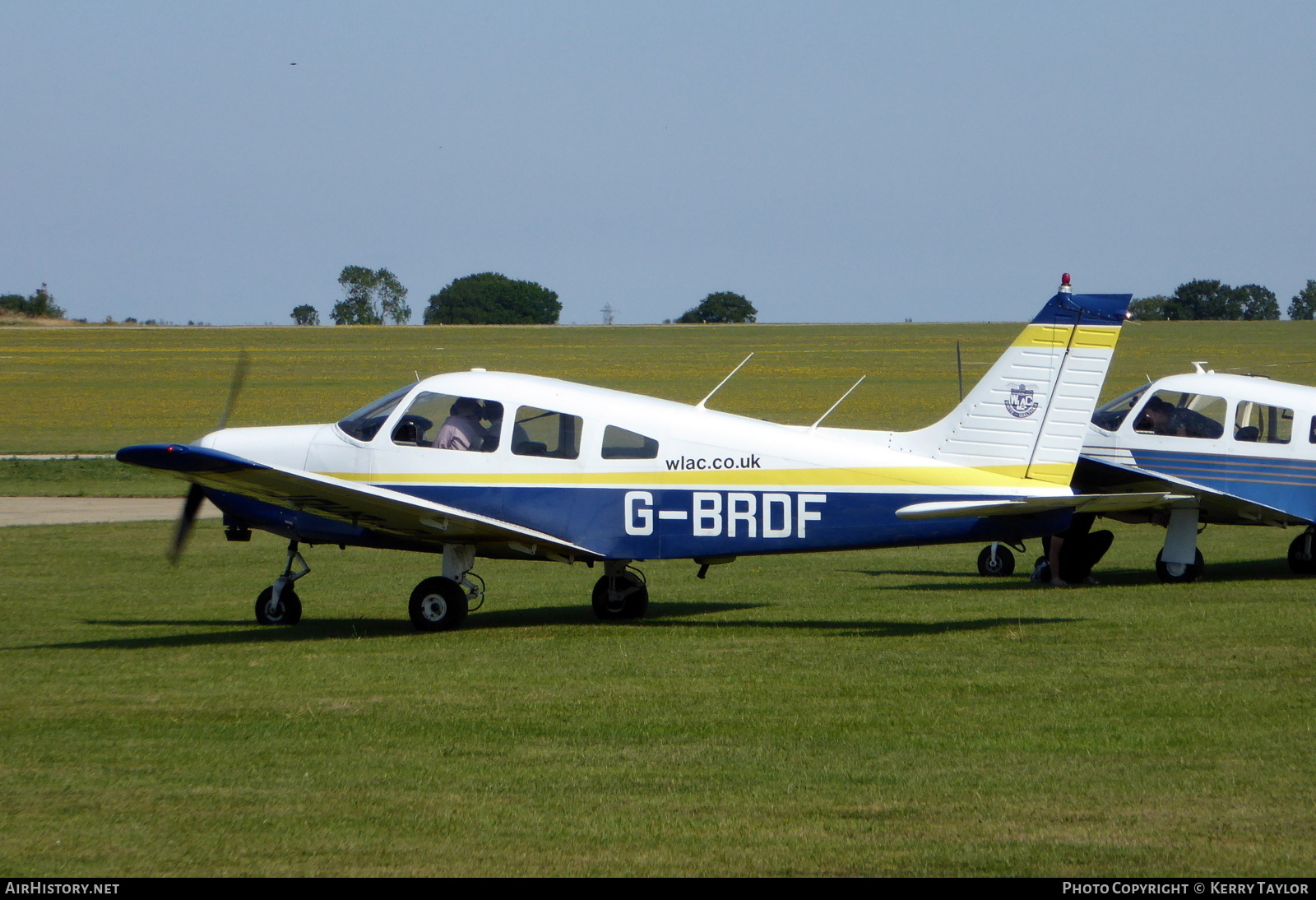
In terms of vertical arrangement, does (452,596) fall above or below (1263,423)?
below

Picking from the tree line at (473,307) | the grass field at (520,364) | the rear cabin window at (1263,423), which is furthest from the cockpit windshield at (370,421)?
the tree line at (473,307)

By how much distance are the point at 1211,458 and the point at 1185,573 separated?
1274 mm

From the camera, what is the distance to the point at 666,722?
8102 mm

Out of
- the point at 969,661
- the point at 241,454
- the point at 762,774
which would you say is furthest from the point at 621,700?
the point at 241,454

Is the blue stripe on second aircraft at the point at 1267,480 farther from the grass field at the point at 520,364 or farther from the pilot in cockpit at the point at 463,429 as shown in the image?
the grass field at the point at 520,364

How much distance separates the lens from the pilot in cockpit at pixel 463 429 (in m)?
12.0

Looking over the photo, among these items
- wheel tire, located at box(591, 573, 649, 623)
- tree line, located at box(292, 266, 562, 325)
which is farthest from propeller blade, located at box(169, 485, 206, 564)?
tree line, located at box(292, 266, 562, 325)

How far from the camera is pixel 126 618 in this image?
12828mm

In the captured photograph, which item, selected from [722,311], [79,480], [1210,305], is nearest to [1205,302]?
[1210,305]

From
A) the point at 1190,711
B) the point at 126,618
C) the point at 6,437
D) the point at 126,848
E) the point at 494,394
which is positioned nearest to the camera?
the point at 126,848

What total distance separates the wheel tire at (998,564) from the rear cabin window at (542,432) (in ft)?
21.1

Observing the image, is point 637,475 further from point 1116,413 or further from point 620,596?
point 1116,413

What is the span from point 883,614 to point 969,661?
255cm
